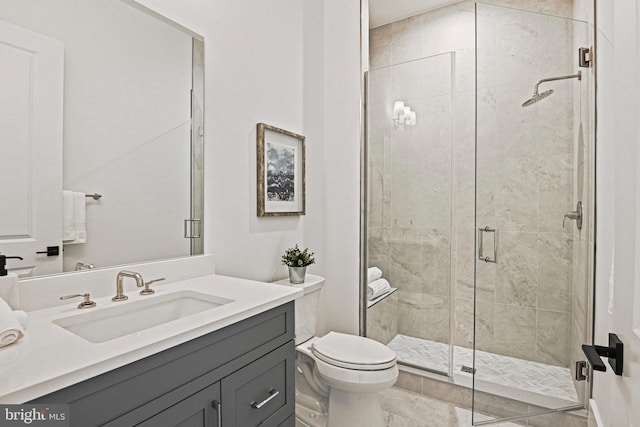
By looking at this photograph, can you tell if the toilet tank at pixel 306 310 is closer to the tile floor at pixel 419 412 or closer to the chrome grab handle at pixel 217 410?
the tile floor at pixel 419 412

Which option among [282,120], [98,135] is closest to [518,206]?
[282,120]

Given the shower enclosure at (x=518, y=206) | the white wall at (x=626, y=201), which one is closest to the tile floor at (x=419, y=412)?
the shower enclosure at (x=518, y=206)

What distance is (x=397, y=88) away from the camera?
2309 mm

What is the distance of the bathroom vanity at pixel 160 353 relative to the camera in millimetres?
660

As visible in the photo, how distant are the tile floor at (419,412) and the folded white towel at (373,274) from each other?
29.5 inches

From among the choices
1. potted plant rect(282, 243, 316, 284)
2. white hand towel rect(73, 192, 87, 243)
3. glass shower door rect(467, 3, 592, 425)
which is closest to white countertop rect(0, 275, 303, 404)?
white hand towel rect(73, 192, 87, 243)

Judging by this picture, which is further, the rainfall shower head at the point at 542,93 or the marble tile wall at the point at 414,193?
the marble tile wall at the point at 414,193

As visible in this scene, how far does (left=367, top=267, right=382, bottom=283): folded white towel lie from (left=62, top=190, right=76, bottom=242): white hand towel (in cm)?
175

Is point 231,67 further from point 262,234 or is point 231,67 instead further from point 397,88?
point 397,88

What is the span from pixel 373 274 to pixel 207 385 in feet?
5.28

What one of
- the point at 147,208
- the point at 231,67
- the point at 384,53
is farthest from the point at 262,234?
the point at 384,53

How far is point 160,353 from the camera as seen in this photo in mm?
806

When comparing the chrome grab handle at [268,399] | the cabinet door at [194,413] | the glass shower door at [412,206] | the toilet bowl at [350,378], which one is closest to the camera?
the cabinet door at [194,413]

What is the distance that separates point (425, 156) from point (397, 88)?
52cm
